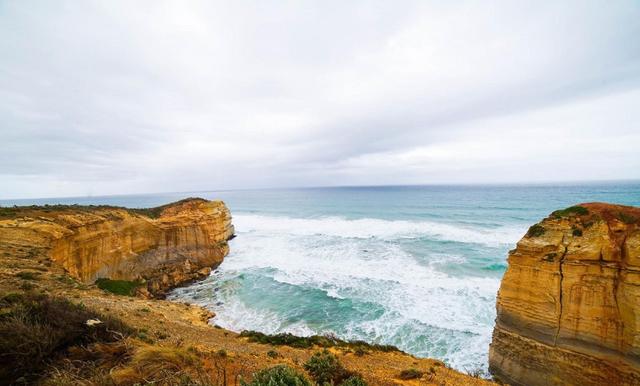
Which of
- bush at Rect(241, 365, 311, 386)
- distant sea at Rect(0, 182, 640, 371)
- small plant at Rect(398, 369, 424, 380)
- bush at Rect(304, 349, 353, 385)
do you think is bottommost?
distant sea at Rect(0, 182, 640, 371)

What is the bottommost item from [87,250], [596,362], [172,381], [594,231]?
[596,362]

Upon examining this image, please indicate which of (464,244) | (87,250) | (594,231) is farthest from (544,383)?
(87,250)

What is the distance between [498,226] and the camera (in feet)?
122

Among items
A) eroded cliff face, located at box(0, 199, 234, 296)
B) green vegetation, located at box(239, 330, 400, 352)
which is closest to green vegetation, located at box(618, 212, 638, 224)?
green vegetation, located at box(239, 330, 400, 352)

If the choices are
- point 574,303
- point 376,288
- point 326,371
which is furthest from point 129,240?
point 574,303

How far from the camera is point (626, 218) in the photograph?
28.9ft

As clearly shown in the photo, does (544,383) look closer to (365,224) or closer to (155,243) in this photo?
(155,243)

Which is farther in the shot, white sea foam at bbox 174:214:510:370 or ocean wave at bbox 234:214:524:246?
ocean wave at bbox 234:214:524:246

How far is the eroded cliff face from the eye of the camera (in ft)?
51.1

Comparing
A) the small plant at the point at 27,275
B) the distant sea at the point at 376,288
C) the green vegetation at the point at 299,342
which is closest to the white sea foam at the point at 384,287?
the distant sea at the point at 376,288

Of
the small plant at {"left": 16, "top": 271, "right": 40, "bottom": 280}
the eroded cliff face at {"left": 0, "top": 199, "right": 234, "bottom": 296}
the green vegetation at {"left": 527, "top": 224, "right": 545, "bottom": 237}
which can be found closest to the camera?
the green vegetation at {"left": 527, "top": 224, "right": 545, "bottom": 237}

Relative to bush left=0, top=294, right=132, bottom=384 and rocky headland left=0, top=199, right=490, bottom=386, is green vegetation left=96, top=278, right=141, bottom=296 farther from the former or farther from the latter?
bush left=0, top=294, right=132, bottom=384

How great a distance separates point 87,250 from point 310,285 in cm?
1531

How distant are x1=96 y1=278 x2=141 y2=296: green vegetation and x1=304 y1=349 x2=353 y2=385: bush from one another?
16707 millimetres
